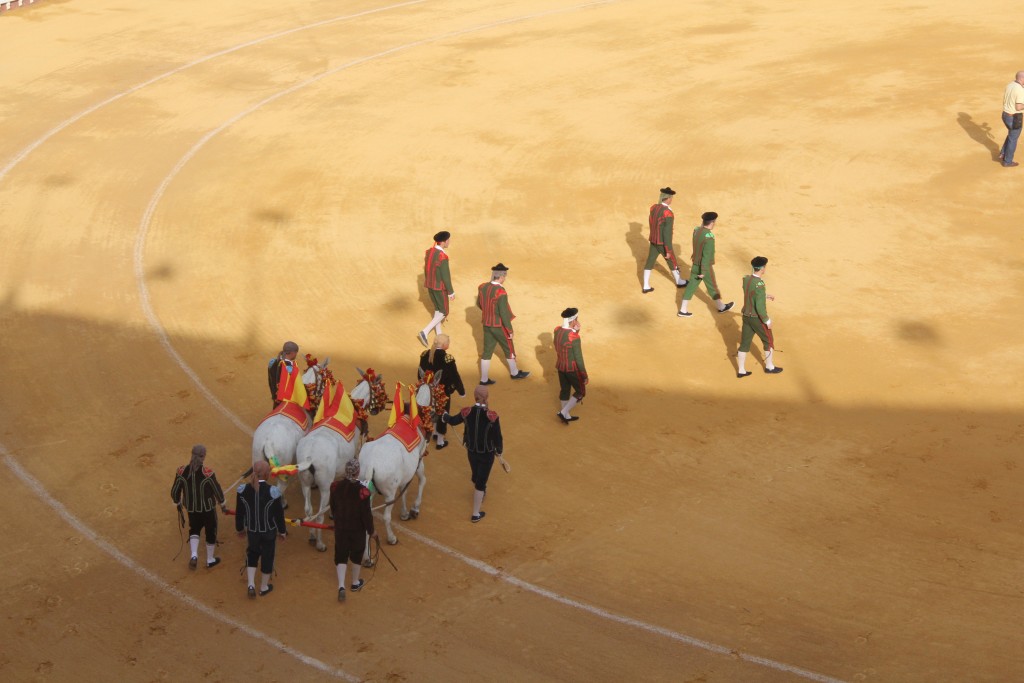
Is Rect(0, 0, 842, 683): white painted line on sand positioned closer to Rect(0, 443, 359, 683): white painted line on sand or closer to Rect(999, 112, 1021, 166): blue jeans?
Rect(0, 443, 359, 683): white painted line on sand

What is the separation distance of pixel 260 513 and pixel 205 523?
1107mm

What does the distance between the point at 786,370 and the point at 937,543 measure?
425 centimetres

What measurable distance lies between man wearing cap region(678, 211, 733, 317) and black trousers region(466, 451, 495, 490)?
5820 mm

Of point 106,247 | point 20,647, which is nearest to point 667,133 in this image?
point 106,247

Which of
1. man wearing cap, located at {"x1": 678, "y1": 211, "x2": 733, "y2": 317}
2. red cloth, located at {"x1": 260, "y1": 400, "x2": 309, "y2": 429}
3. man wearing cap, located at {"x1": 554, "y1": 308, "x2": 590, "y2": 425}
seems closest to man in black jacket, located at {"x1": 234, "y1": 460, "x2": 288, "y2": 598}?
red cloth, located at {"x1": 260, "y1": 400, "x2": 309, "y2": 429}

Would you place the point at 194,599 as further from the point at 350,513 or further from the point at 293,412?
the point at 293,412

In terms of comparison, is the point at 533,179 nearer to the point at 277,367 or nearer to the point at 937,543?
the point at 277,367

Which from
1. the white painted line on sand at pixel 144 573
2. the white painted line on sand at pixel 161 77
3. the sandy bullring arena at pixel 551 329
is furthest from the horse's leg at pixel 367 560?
the white painted line on sand at pixel 161 77

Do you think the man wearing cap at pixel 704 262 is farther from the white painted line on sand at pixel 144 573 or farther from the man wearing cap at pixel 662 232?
the white painted line on sand at pixel 144 573

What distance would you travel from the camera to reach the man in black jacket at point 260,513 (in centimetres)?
1219

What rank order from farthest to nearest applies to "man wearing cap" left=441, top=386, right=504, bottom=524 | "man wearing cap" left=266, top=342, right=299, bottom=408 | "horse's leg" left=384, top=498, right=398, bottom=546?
"man wearing cap" left=266, top=342, right=299, bottom=408 → "man wearing cap" left=441, top=386, right=504, bottom=524 → "horse's leg" left=384, top=498, right=398, bottom=546

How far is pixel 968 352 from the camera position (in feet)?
56.3

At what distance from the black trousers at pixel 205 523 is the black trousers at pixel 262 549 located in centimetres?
68

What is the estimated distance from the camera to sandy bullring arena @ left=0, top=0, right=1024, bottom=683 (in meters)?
12.2
